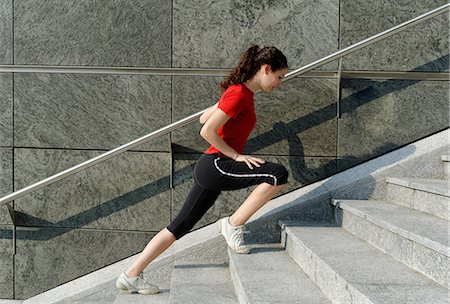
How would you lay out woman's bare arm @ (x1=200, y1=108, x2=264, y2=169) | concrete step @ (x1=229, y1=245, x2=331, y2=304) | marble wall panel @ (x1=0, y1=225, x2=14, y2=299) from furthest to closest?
1. marble wall panel @ (x1=0, y1=225, x2=14, y2=299)
2. woman's bare arm @ (x1=200, y1=108, x2=264, y2=169)
3. concrete step @ (x1=229, y1=245, x2=331, y2=304)

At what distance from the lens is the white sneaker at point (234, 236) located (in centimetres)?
416

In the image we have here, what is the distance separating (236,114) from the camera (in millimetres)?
3898

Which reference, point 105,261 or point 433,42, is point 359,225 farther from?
point 105,261

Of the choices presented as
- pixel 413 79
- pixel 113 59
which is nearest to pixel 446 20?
pixel 413 79

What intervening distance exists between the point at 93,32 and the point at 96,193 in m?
1.44

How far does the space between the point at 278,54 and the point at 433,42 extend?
74.3 inches

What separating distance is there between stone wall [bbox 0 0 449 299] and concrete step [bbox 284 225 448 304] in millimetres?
1299

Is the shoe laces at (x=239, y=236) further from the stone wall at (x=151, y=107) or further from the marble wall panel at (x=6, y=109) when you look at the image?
the marble wall panel at (x=6, y=109)

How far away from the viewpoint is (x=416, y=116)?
5.14 m

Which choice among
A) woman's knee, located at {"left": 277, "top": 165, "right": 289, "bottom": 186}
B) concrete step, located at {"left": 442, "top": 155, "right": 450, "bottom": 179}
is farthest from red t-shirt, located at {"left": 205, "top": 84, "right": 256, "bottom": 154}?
concrete step, located at {"left": 442, "top": 155, "right": 450, "bottom": 179}

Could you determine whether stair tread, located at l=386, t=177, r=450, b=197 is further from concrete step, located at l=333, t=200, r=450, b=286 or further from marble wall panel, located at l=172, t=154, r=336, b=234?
marble wall panel, located at l=172, t=154, r=336, b=234

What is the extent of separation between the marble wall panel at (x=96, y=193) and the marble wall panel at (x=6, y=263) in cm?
19

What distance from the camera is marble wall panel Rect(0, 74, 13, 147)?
5.23 m

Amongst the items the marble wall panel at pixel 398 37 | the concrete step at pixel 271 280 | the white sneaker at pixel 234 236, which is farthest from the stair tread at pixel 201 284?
the marble wall panel at pixel 398 37
